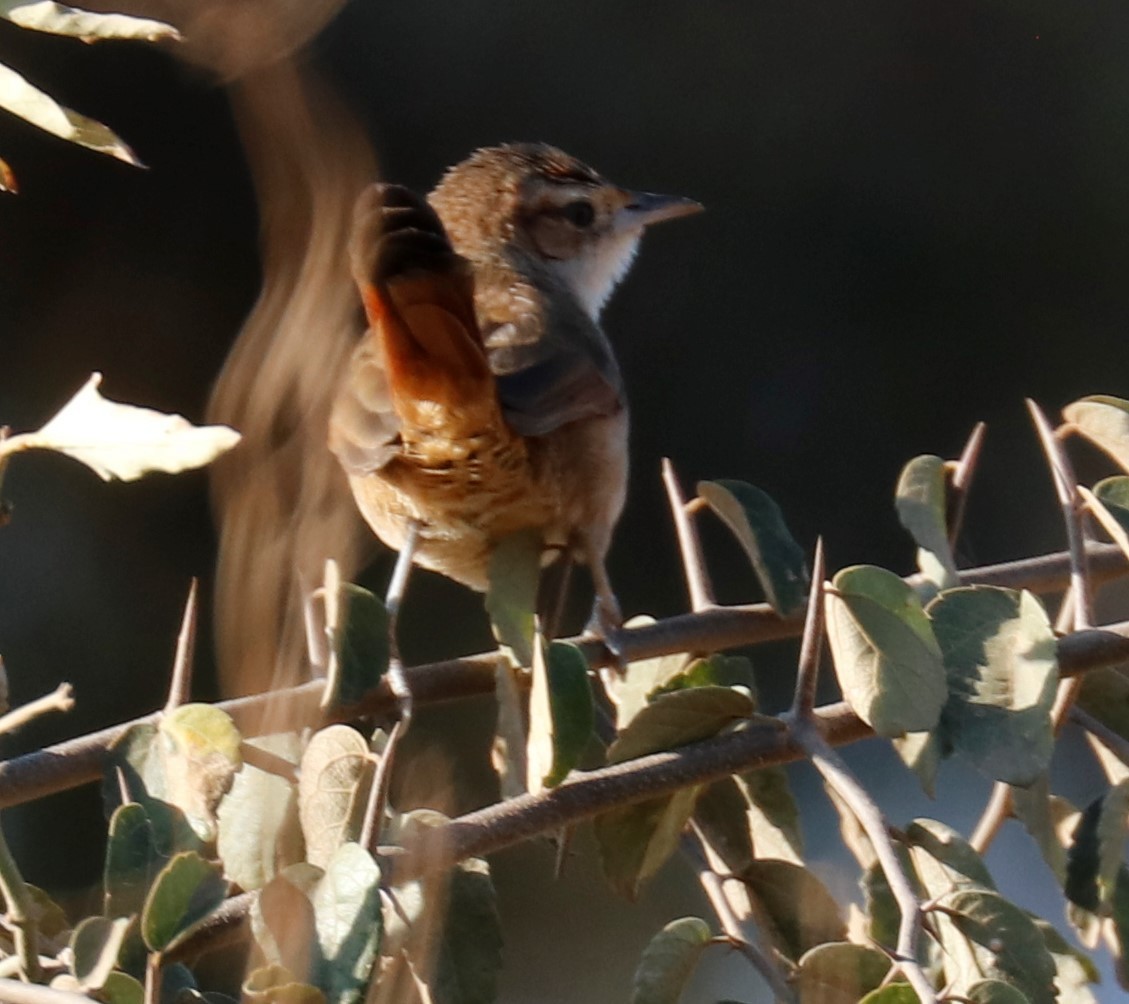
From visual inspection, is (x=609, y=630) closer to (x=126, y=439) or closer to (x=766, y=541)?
(x=766, y=541)

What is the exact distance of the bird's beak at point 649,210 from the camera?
291 centimetres

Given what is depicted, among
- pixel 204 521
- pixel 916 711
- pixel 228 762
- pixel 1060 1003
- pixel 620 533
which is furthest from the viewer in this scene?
pixel 620 533

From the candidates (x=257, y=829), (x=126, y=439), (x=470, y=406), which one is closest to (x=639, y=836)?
(x=257, y=829)

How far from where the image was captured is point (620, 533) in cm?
406

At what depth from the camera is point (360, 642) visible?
116cm

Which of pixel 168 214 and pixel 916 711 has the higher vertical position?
pixel 168 214

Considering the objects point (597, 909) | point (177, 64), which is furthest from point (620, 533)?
point (177, 64)

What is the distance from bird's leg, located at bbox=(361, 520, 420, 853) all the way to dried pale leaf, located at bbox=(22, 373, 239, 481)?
0.64 feet

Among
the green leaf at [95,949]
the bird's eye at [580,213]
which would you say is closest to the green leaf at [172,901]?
the green leaf at [95,949]

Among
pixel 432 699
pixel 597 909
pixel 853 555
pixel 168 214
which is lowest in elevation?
pixel 597 909

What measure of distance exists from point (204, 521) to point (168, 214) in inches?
28.0

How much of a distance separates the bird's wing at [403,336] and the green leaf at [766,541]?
1.12ft

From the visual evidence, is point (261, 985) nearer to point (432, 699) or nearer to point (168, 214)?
point (432, 699)

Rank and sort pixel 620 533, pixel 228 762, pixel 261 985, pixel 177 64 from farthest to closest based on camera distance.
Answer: pixel 620 533 < pixel 177 64 < pixel 228 762 < pixel 261 985
